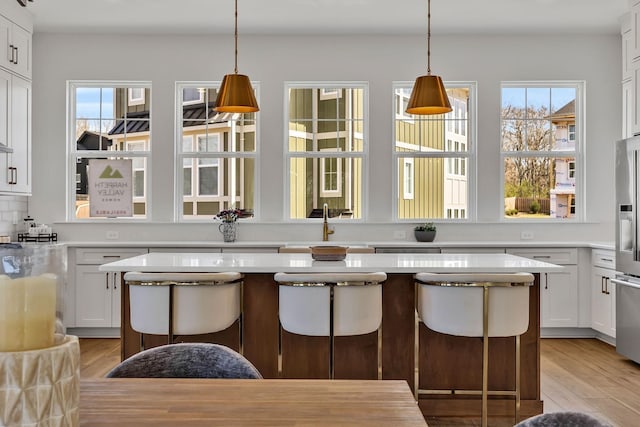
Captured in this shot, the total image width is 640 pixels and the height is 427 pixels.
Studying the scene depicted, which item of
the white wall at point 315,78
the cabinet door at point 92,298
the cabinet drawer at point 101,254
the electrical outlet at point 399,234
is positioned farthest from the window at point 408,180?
the cabinet door at point 92,298

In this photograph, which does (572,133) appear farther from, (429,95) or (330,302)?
(330,302)

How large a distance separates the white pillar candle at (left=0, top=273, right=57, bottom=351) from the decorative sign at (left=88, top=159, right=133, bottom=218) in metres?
5.24

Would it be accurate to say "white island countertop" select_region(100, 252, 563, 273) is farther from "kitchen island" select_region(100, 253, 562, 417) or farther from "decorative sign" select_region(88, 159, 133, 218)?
"decorative sign" select_region(88, 159, 133, 218)

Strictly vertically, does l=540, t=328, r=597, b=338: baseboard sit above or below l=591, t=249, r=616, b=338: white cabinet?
below

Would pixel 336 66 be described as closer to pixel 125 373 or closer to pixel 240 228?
pixel 240 228

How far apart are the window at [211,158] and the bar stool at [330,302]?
3035mm

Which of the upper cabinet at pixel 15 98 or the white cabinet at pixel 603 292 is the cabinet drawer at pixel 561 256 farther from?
the upper cabinet at pixel 15 98

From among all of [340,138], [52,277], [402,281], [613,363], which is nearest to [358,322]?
[402,281]

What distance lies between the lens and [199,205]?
18.9 ft

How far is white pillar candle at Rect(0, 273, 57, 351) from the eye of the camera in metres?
0.76

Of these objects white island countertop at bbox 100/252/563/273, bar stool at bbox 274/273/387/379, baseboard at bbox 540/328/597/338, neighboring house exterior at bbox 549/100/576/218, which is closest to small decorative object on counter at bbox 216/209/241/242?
white island countertop at bbox 100/252/563/273

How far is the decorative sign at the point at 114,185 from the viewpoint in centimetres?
574

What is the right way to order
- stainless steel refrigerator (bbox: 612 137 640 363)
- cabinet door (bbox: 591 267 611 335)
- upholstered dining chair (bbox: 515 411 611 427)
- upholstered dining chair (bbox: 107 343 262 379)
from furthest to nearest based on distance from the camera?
cabinet door (bbox: 591 267 611 335) → stainless steel refrigerator (bbox: 612 137 640 363) → upholstered dining chair (bbox: 107 343 262 379) → upholstered dining chair (bbox: 515 411 611 427)

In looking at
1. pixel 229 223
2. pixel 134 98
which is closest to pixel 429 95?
pixel 229 223
